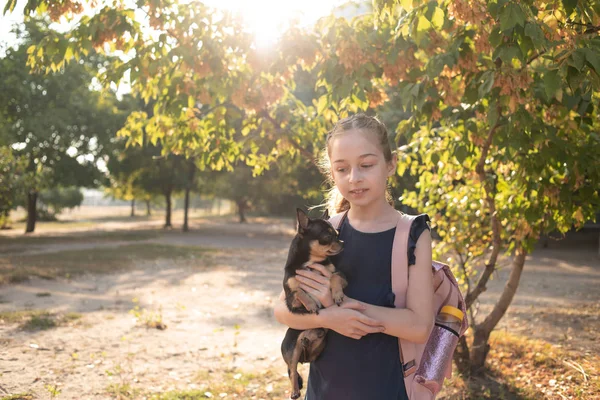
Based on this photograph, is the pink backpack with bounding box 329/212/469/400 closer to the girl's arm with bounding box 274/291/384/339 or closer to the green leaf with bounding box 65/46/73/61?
the girl's arm with bounding box 274/291/384/339

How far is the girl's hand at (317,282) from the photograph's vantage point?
2.18 metres

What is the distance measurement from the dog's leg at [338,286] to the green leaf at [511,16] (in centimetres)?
155

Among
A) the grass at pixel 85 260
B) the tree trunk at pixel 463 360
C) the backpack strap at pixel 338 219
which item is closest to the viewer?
the backpack strap at pixel 338 219

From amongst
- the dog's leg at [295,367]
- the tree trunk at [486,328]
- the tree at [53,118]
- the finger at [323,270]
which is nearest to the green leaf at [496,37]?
the finger at [323,270]

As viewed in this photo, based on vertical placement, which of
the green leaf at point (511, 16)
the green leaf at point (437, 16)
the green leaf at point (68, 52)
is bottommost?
the green leaf at point (511, 16)

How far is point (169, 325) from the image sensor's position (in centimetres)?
864

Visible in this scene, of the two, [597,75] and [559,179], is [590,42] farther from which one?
[559,179]

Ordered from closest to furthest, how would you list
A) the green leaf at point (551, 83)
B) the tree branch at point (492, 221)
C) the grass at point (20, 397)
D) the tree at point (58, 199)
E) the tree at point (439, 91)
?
the green leaf at point (551, 83) < the tree at point (439, 91) < the tree branch at point (492, 221) < the grass at point (20, 397) < the tree at point (58, 199)

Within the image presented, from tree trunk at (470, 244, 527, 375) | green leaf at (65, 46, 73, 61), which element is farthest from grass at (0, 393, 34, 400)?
tree trunk at (470, 244, 527, 375)

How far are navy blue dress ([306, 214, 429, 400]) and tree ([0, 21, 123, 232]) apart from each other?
2136cm

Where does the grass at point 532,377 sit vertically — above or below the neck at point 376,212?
below

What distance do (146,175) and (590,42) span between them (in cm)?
3208

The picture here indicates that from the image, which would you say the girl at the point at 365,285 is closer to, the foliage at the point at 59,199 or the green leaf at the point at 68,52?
the green leaf at the point at 68,52

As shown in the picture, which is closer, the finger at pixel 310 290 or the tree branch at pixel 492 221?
the finger at pixel 310 290
